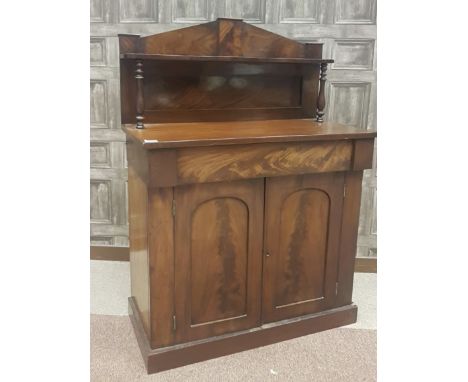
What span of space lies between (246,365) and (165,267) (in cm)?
58

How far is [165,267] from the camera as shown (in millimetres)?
1927

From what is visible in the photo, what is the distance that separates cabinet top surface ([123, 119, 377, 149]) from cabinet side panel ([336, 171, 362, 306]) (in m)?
0.25

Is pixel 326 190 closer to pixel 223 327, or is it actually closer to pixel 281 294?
pixel 281 294

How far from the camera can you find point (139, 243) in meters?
2.10

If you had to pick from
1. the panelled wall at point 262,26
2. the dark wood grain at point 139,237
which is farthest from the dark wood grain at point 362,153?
the dark wood grain at point 139,237

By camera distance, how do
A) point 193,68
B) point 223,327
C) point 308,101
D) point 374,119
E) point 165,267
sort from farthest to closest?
point 374,119, point 308,101, point 193,68, point 223,327, point 165,267

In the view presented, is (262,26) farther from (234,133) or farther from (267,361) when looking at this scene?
(267,361)

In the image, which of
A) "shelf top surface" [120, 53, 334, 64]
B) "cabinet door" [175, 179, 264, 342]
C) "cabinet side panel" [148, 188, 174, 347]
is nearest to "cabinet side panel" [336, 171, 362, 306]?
"cabinet door" [175, 179, 264, 342]

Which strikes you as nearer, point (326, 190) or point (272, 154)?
point (272, 154)

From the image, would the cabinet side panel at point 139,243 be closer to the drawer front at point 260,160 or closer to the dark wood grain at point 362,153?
the drawer front at point 260,160

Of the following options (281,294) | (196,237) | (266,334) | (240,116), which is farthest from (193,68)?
(266,334)

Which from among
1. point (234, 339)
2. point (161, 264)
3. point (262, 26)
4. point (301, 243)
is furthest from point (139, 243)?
point (262, 26)

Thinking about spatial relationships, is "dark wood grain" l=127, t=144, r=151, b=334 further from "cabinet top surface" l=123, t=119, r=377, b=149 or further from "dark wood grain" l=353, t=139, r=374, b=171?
"dark wood grain" l=353, t=139, r=374, b=171

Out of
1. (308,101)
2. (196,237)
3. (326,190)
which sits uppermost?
(308,101)
